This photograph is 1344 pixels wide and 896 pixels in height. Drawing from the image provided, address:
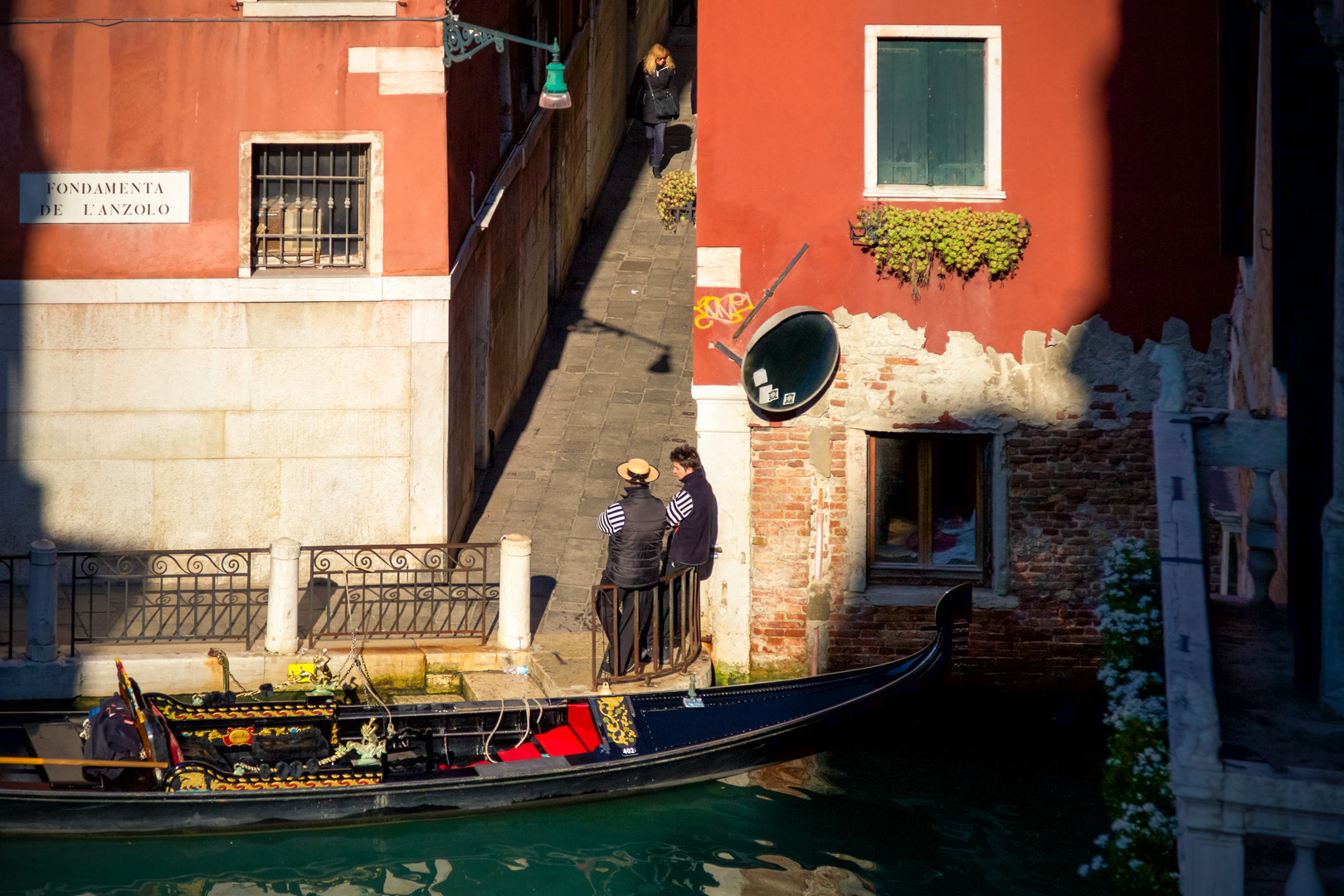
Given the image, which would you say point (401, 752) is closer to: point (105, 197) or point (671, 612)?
point (671, 612)

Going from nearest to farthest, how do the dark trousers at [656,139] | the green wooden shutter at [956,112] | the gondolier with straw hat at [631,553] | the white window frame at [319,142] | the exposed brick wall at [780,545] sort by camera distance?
the gondolier with straw hat at [631,553]
the green wooden shutter at [956,112]
the exposed brick wall at [780,545]
the white window frame at [319,142]
the dark trousers at [656,139]

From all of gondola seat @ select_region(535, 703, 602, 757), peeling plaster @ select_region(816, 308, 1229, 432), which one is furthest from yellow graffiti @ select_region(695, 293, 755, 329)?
gondola seat @ select_region(535, 703, 602, 757)

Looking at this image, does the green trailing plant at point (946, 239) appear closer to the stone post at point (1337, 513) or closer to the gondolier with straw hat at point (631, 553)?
the gondolier with straw hat at point (631, 553)

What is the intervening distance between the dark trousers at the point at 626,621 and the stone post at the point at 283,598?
2.16 meters

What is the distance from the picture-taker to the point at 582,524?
13695 millimetres

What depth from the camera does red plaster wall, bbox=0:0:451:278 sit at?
11891 millimetres

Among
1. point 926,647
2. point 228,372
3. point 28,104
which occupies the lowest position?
point 926,647

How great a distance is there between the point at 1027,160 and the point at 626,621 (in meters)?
4.21

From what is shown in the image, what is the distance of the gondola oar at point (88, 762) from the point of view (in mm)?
8852

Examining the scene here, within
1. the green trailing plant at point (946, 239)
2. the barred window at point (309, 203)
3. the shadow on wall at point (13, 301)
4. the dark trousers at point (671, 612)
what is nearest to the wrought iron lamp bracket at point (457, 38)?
the barred window at point (309, 203)

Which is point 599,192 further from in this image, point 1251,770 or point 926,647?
point 1251,770

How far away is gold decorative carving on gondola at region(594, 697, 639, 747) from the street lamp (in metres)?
4.32

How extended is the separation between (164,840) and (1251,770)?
6.84 m

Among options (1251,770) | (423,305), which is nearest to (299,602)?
(423,305)
